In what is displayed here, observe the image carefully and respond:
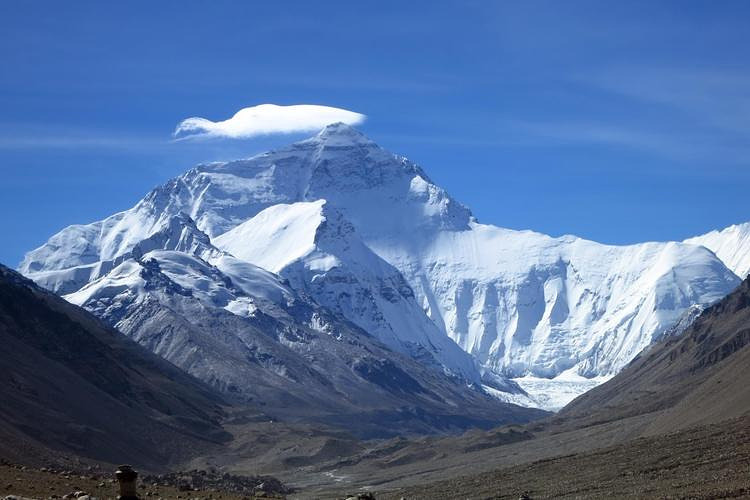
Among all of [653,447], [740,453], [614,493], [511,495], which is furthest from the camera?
[653,447]

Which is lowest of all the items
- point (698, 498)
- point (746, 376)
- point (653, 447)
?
point (698, 498)

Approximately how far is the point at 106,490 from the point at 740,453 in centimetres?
6721

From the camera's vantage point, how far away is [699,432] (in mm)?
138750

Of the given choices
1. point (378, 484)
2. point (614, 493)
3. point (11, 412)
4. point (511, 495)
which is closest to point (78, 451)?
point (11, 412)

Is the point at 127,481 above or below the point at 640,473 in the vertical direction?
below

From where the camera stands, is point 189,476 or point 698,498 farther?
point 189,476

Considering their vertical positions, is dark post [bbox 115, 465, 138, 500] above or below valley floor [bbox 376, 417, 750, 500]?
below

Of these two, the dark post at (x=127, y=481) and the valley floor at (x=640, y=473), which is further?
the valley floor at (x=640, y=473)

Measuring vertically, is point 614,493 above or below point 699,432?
below

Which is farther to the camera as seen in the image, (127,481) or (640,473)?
(640,473)

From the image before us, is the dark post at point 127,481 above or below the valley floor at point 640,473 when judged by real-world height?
below

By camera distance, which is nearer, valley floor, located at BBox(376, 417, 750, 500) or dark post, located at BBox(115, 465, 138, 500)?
dark post, located at BBox(115, 465, 138, 500)

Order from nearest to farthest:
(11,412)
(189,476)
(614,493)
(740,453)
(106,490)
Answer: (106,490), (614,493), (740,453), (189,476), (11,412)

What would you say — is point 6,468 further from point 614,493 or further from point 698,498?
point 614,493
